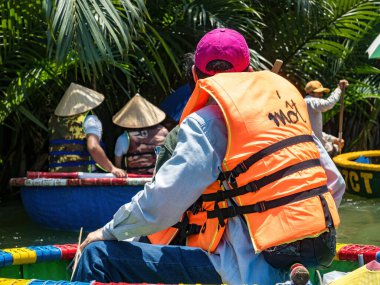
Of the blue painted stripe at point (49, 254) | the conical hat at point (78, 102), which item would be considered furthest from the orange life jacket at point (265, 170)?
the conical hat at point (78, 102)

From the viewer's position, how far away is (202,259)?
3018 mm

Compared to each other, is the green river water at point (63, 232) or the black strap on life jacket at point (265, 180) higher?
the black strap on life jacket at point (265, 180)

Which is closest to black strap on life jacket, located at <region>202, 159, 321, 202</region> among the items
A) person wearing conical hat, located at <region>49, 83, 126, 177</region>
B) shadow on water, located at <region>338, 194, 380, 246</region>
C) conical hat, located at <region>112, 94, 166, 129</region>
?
shadow on water, located at <region>338, 194, 380, 246</region>

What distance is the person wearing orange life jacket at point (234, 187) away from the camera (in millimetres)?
2775

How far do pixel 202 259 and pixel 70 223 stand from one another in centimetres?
438

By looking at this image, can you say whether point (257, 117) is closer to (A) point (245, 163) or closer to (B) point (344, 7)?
(A) point (245, 163)

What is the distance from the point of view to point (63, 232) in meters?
7.34

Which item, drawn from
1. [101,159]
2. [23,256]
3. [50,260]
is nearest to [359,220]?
[101,159]

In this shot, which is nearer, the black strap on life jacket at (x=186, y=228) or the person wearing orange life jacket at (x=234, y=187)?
the person wearing orange life jacket at (x=234, y=187)

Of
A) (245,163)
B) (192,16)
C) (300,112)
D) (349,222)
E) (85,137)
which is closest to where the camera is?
(245,163)

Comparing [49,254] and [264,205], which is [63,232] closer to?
[49,254]

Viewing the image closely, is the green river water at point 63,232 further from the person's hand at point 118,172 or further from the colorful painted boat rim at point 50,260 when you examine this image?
the colorful painted boat rim at point 50,260

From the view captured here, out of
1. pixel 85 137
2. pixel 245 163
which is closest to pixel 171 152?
pixel 245 163

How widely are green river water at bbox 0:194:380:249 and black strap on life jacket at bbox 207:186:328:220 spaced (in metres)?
3.95
